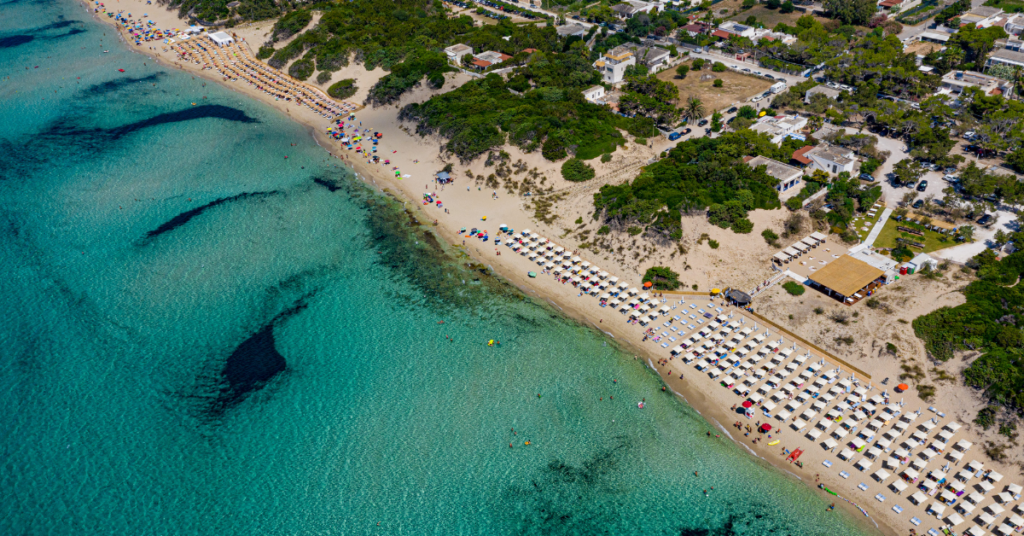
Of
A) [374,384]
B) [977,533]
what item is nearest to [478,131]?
[374,384]

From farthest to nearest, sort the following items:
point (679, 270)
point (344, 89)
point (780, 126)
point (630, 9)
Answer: point (630, 9), point (344, 89), point (780, 126), point (679, 270)

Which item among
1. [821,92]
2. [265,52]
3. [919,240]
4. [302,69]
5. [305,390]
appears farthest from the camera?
[265,52]

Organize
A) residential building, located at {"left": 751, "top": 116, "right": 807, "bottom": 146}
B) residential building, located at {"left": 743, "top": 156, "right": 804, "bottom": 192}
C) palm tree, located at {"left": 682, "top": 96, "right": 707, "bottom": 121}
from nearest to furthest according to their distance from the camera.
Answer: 1. residential building, located at {"left": 743, "top": 156, "right": 804, "bottom": 192}
2. residential building, located at {"left": 751, "top": 116, "right": 807, "bottom": 146}
3. palm tree, located at {"left": 682, "top": 96, "right": 707, "bottom": 121}

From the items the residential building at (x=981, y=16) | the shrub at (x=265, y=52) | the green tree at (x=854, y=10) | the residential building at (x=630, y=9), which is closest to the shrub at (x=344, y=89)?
the shrub at (x=265, y=52)

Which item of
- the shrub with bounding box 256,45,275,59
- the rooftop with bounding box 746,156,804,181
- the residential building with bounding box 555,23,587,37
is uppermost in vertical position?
the shrub with bounding box 256,45,275,59

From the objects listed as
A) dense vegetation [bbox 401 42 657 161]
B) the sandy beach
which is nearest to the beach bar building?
the sandy beach

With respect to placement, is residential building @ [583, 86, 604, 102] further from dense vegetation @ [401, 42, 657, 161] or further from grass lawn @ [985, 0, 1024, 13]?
grass lawn @ [985, 0, 1024, 13]

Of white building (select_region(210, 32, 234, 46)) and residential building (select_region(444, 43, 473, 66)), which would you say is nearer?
residential building (select_region(444, 43, 473, 66))

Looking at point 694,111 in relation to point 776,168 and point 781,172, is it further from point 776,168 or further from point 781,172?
point 781,172

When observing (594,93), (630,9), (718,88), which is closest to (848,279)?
(594,93)
